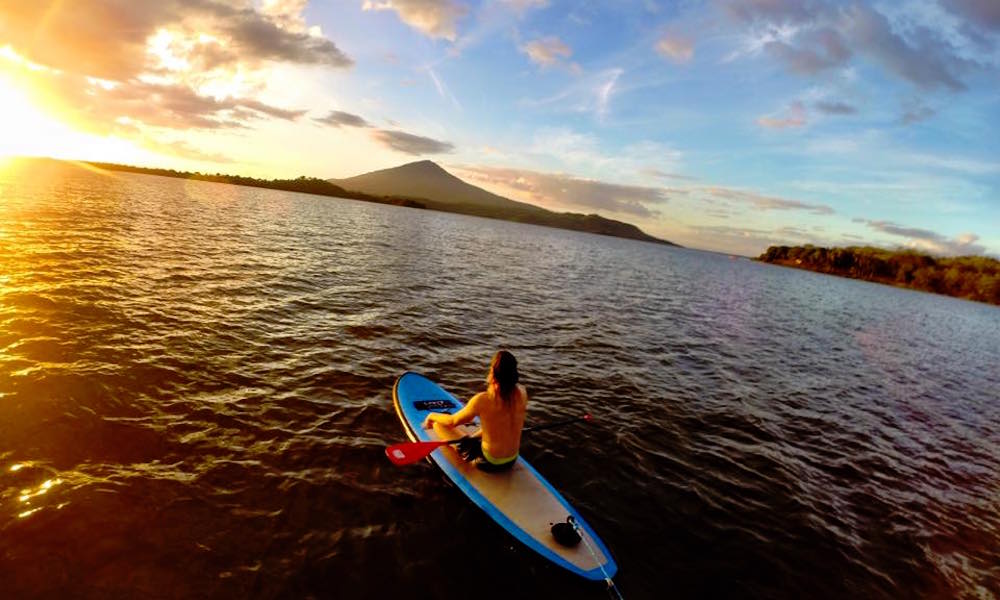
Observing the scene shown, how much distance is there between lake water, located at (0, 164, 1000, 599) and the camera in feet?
25.2

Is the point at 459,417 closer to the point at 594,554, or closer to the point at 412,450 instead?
the point at 412,450

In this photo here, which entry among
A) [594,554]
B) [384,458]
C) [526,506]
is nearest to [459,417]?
[526,506]

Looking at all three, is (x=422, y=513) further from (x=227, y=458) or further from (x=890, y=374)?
(x=890, y=374)

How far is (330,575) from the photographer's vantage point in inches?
291

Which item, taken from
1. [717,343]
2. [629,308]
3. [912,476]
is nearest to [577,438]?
[912,476]

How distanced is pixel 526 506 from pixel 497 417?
73.4 inches

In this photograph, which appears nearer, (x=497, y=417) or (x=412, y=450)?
(x=497, y=417)

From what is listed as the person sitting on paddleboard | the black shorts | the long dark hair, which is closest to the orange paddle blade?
the black shorts

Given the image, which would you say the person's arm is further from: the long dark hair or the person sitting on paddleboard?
the long dark hair

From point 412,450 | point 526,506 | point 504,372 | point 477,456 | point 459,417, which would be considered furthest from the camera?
point 412,450

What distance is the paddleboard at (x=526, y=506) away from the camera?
25.5 feet

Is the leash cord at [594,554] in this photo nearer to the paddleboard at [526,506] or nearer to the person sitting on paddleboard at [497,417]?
the paddleboard at [526,506]

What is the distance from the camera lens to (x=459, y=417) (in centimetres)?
937

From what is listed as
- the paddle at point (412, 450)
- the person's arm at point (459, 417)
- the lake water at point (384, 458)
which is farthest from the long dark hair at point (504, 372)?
the lake water at point (384, 458)
